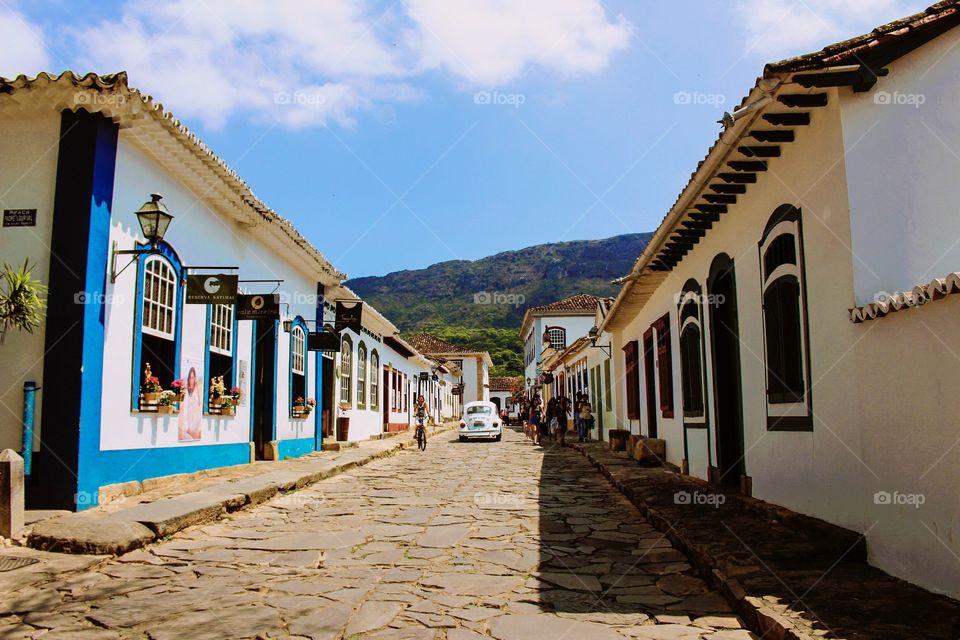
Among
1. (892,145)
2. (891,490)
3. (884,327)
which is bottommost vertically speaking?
(891,490)

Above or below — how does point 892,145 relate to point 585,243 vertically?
below

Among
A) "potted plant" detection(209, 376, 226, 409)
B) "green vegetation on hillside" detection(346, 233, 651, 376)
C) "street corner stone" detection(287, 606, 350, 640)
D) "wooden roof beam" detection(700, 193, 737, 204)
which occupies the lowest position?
"street corner stone" detection(287, 606, 350, 640)

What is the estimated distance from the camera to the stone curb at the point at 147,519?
6207 millimetres

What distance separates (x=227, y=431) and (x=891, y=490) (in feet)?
32.1

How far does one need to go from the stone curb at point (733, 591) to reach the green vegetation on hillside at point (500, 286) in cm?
7858

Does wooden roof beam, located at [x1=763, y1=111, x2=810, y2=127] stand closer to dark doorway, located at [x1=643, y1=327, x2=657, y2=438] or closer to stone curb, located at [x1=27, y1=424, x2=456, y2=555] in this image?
stone curb, located at [x1=27, y1=424, x2=456, y2=555]

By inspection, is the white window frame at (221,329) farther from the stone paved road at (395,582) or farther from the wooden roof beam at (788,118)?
the wooden roof beam at (788,118)

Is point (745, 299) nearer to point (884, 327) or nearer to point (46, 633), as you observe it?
point (884, 327)

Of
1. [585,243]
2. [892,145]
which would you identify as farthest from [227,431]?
[585,243]

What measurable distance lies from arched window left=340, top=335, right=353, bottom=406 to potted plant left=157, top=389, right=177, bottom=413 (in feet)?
33.4

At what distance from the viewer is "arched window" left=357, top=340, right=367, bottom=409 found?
2191 cm

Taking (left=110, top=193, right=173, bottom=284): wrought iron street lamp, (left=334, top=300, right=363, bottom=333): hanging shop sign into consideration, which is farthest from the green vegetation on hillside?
(left=110, top=193, right=173, bottom=284): wrought iron street lamp

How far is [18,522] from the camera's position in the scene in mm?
6465

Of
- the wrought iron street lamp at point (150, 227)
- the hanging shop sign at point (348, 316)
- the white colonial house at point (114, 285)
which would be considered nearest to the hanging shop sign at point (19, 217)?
the white colonial house at point (114, 285)
